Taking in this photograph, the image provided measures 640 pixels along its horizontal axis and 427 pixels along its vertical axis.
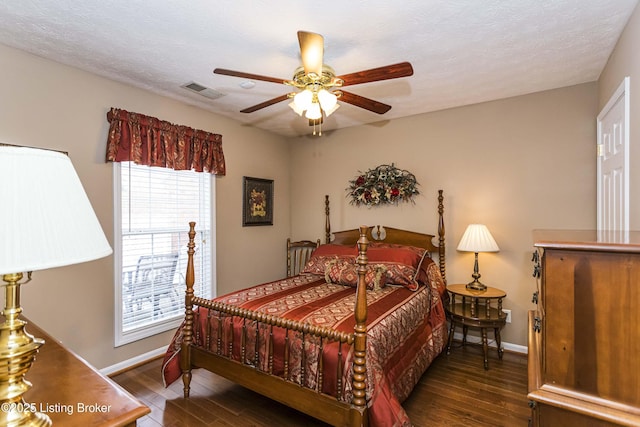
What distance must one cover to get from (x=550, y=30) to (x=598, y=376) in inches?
85.6

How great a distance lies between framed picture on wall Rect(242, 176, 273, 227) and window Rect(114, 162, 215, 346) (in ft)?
1.73

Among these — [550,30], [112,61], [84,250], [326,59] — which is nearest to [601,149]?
[550,30]

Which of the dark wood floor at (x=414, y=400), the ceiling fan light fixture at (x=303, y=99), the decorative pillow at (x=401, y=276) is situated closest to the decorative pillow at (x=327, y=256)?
the decorative pillow at (x=401, y=276)

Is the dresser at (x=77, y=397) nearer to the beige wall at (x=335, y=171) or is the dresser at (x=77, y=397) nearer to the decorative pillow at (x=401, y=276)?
the beige wall at (x=335, y=171)

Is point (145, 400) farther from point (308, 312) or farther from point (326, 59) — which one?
point (326, 59)

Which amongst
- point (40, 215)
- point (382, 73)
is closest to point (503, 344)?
point (382, 73)

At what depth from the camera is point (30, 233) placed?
68 centimetres

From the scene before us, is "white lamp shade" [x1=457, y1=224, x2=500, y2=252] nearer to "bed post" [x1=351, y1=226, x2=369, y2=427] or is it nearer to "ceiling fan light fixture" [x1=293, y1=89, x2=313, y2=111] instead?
"bed post" [x1=351, y1=226, x2=369, y2=427]

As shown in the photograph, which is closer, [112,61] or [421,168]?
[112,61]

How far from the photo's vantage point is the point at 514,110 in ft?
10.7

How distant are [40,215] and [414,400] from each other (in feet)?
8.77

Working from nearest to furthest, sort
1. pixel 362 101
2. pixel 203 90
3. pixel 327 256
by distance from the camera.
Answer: pixel 362 101
pixel 203 90
pixel 327 256

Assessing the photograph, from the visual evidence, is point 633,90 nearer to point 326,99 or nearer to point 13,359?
point 326,99

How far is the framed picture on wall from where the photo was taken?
4.13 m
